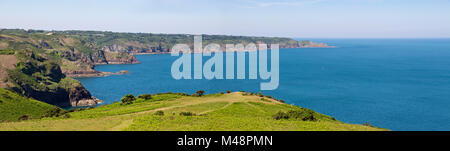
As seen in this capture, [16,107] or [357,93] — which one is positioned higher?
[16,107]

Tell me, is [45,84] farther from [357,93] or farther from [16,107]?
[357,93]

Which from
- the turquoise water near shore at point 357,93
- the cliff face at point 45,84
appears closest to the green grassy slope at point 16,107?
the cliff face at point 45,84

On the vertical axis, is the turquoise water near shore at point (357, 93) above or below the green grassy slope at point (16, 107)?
below

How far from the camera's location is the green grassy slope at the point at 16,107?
77137mm

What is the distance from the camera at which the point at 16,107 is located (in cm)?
8300

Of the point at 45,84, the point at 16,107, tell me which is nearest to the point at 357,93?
the point at 16,107

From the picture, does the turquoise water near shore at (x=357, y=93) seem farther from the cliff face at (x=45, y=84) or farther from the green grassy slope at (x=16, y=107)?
the green grassy slope at (x=16, y=107)

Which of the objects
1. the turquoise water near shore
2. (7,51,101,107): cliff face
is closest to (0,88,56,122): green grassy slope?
(7,51,101,107): cliff face

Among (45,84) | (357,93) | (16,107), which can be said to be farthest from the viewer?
(357,93)

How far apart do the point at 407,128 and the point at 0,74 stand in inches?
5470

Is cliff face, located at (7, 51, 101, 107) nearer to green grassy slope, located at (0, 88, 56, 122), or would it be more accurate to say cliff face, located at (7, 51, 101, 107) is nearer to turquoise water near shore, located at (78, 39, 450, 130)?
turquoise water near shore, located at (78, 39, 450, 130)
